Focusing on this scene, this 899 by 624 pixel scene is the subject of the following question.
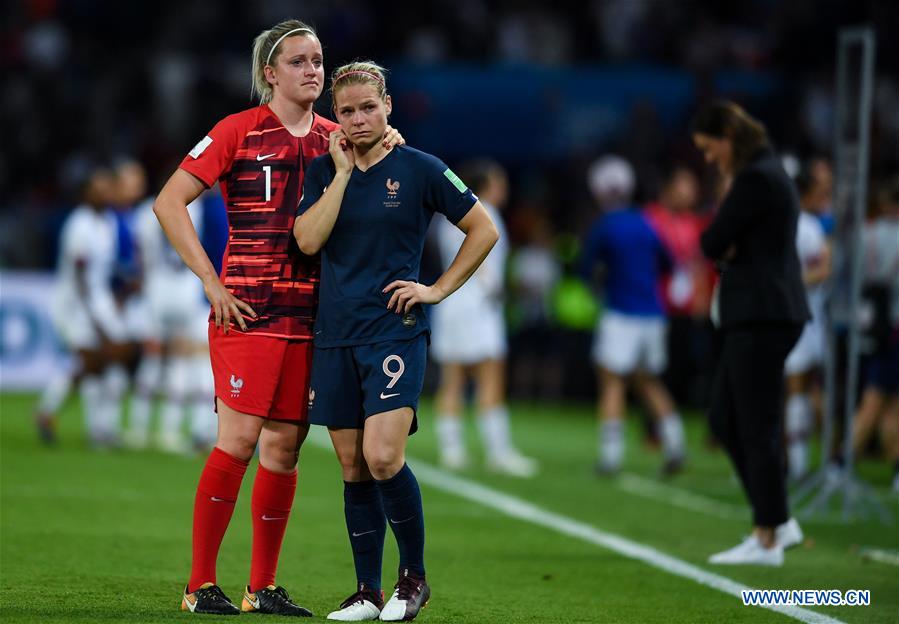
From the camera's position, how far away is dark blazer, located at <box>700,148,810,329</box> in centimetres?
810

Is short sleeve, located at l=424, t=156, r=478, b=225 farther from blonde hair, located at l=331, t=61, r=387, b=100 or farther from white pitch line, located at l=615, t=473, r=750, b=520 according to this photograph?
white pitch line, located at l=615, t=473, r=750, b=520

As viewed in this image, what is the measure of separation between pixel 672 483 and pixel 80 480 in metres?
4.66

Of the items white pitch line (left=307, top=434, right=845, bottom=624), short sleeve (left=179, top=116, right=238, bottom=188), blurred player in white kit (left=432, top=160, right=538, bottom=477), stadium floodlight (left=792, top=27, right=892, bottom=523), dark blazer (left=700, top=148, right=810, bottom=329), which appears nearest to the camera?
short sleeve (left=179, top=116, right=238, bottom=188)

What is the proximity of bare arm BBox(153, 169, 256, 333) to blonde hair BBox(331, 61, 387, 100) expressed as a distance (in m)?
0.71

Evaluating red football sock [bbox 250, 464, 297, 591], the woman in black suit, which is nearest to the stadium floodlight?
the woman in black suit

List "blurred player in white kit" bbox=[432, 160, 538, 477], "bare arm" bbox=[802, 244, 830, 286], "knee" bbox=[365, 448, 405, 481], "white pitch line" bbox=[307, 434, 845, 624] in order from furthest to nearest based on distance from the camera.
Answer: "blurred player in white kit" bbox=[432, 160, 538, 477]
"bare arm" bbox=[802, 244, 830, 286]
"white pitch line" bbox=[307, 434, 845, 624]
"knee" bbox=[365, 448, 405, 481]

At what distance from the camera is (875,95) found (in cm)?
2317

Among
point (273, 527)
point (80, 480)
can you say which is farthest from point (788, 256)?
point (80, 480)

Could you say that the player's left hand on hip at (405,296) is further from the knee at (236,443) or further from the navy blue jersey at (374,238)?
the knee at (236,443)

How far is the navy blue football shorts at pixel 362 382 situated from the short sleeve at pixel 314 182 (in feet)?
1.96

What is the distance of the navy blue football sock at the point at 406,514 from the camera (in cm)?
623

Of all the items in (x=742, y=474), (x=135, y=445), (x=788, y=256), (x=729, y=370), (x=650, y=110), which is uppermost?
(x=650, y=110)

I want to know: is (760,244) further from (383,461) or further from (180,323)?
(180,323)

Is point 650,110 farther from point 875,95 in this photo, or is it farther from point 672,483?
point 672,483
